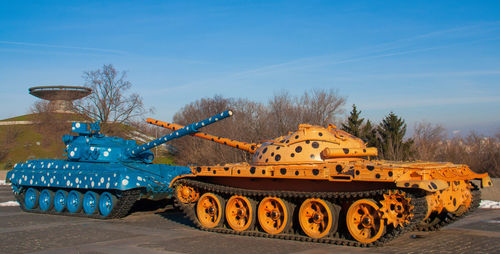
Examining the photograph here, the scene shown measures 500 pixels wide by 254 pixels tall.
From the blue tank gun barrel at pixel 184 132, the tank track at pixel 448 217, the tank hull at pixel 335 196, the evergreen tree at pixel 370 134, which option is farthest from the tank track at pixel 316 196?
the evergreen tree at pixel 370 134

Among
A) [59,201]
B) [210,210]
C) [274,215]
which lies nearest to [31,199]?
[59,201]

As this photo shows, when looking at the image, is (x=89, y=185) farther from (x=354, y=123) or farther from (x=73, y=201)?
(x=354, y=123)

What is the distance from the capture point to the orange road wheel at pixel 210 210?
12555mm

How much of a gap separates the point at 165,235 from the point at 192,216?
4.19 ft

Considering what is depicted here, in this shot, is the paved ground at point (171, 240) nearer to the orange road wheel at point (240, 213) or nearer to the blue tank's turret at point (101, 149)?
the orange road wheel at point (240, 213)

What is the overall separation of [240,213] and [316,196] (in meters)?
2.30

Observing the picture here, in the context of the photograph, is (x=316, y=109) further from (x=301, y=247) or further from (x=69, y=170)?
(x=301, y=247)

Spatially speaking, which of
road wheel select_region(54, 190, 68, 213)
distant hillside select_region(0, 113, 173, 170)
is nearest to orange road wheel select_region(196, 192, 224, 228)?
road wheel select_region(54, 190, 68, 213)

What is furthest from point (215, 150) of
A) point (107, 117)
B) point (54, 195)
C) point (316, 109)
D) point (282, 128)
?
point (54, 195)

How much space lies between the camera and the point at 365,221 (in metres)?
10.1

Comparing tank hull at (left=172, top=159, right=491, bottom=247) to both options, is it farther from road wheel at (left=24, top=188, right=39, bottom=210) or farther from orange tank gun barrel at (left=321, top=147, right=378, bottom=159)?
road wheel at (left=24, top=188, right=39, bottom=210)

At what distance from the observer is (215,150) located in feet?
103

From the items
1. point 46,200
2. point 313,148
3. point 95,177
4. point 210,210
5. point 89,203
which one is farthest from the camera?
point 46,200

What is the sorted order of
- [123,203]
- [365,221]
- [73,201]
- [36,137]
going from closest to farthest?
[365,221], [123,203], [73,201], [36,137]
